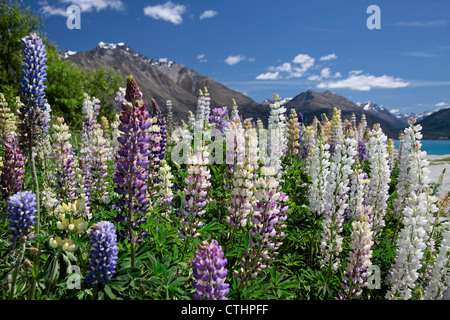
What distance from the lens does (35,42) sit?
10.2 ft

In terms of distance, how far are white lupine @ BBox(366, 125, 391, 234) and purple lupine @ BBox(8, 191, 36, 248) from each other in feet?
13.6

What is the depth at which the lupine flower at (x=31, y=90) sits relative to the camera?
3029 millimetres

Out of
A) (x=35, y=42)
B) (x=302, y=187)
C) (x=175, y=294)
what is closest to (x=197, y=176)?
(x=175, y=294)

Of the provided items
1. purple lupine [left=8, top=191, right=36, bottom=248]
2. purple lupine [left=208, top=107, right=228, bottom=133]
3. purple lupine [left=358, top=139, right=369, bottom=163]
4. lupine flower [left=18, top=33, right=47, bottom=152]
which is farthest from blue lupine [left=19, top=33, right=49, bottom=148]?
purple lupine [left=358, top=139, right=369, bottom=163]

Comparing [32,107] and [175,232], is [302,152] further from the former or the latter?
[32,107]

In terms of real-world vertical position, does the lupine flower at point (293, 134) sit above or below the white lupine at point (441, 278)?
above

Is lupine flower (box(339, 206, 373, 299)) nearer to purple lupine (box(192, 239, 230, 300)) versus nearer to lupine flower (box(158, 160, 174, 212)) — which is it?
purple lupine (box(192, 239, 230, 300))

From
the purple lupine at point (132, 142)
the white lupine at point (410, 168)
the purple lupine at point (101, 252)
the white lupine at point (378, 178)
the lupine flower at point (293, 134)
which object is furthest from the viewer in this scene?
the lupine flower at point (293, 134)

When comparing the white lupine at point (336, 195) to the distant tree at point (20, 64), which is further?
the distant tree at point (20, 64)

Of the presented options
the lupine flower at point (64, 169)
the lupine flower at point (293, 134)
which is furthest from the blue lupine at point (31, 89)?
the lupine flower at point (293, 134)

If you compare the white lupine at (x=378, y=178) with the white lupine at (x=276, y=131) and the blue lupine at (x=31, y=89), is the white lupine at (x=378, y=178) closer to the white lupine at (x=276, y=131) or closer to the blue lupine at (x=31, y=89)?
the white lupine at (x=276, y=131)

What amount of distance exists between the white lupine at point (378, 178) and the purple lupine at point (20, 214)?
414 centimetres

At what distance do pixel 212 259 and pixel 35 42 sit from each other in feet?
9.39

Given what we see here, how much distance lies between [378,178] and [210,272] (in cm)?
329
